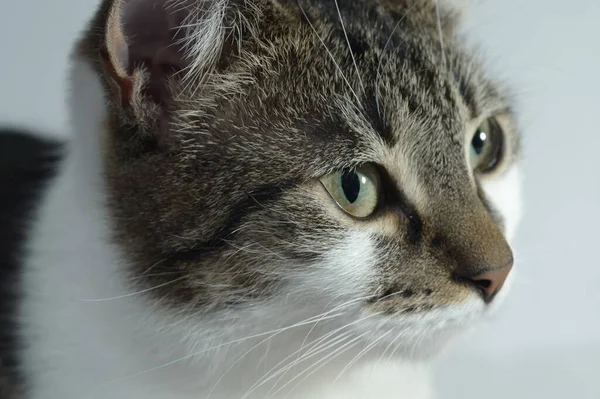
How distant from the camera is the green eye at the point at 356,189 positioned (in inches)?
33.3

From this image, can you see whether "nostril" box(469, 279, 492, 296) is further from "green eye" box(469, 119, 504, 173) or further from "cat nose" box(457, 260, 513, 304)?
"green eye" box(469, 119, 504, 173)

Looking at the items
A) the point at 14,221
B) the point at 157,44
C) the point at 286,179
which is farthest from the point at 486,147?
the point at 14,221

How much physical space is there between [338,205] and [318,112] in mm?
116

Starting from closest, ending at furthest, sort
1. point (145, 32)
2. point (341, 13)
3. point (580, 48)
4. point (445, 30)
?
point (145, 32), point (341, 13), point (445, 30), point (580, 48)

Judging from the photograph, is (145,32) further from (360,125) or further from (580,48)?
(580,48)

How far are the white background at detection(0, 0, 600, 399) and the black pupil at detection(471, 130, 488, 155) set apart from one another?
0.29 meters

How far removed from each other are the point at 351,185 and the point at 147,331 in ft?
1.09

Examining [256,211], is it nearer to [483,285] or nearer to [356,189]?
[356,189]

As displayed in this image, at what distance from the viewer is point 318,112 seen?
0.83m

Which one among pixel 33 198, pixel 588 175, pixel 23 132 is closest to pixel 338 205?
pixel 33 198

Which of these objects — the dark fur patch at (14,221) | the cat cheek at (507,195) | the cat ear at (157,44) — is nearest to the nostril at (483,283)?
the cat cheek at (507,195)

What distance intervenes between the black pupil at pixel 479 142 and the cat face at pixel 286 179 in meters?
0.13

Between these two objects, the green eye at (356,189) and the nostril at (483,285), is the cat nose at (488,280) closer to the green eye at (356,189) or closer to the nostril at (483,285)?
the nostril at (483,285)

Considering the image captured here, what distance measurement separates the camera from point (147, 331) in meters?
0.91
